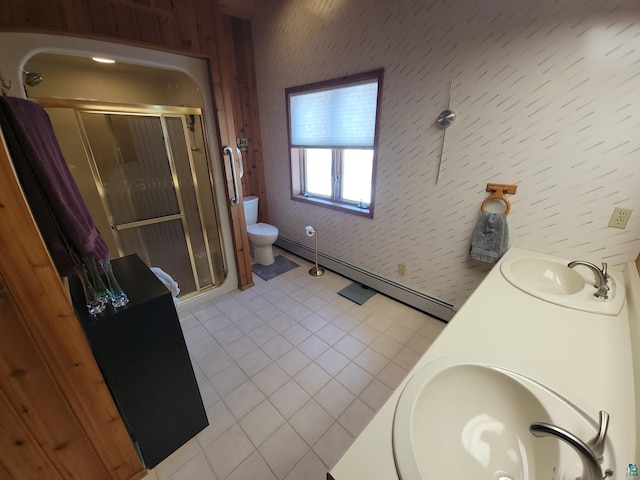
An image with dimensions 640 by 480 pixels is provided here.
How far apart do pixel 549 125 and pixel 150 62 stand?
8.18 ft

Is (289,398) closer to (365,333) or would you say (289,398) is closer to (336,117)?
(365,333)

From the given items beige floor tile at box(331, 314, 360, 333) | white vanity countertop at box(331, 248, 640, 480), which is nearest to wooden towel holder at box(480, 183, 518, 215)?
white vanity countertop at box(331, 248, 640, 480)

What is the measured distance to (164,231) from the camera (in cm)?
221

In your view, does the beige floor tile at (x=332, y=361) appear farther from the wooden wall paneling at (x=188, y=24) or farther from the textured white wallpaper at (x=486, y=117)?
the wooden wall paneling at (x=188, y=24)

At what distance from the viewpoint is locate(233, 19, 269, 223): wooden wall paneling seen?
2.97 metres

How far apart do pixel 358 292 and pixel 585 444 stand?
2.11 m

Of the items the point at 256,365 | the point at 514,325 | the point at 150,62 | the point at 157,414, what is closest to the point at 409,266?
the point at 514,325

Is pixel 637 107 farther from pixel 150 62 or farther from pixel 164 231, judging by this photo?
pixel 164 231

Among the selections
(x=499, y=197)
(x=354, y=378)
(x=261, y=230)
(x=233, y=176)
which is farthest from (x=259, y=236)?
(x=499, y=197)

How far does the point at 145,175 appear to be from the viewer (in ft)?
6.73

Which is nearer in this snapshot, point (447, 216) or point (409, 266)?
point (447, 216)

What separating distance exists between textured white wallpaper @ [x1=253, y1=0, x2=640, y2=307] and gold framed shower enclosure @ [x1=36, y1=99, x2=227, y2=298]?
1.39 meters

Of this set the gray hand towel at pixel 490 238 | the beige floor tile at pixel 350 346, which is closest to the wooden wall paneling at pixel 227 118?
the beige floor tile at pixel 350 346

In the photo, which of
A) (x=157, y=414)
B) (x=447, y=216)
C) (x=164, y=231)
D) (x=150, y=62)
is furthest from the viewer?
(x=164, y=231)
